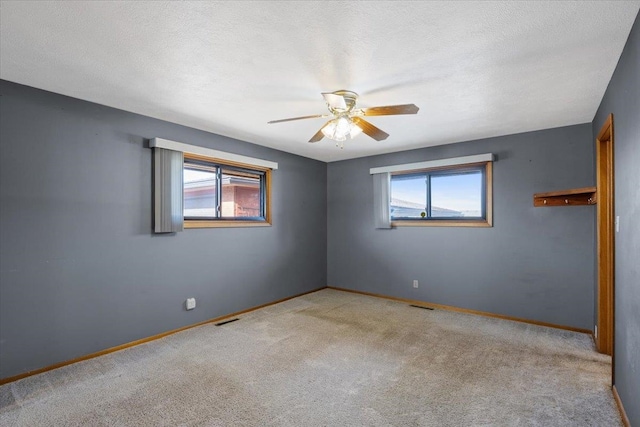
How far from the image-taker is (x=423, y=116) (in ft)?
10.9

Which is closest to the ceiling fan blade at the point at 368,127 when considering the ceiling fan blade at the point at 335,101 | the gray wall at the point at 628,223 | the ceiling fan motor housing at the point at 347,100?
the ceiling fan motor housing at the point at 347,100

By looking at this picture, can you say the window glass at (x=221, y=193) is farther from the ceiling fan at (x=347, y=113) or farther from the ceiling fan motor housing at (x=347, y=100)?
the ceiling fan motor housing at (x=347, y=100)

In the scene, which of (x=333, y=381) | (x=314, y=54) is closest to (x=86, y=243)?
(x=333, y=381)

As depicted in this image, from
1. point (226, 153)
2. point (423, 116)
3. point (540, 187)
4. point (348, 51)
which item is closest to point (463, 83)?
point (423, 116)

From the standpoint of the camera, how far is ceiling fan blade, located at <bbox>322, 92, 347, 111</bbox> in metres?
2.35

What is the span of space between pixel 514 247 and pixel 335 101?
3.01 m

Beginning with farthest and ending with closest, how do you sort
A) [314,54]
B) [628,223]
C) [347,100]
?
[347,100] < [314,54] < [628,223]

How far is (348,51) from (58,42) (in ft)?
5.76

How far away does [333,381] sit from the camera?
2.50 metres

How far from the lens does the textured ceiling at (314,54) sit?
1682mm

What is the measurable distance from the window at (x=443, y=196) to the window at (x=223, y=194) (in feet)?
6.71

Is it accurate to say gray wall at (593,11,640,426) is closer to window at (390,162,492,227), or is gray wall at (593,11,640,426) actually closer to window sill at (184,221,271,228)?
window at (390,162,492,227)

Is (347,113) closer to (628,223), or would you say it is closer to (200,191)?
(628,223)

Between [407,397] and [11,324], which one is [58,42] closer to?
[11,324]
